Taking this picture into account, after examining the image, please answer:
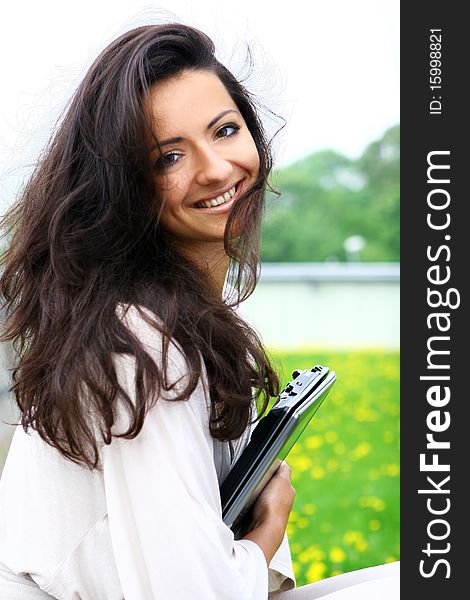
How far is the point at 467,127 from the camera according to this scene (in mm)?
1759

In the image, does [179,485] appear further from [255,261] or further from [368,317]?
[368,317]

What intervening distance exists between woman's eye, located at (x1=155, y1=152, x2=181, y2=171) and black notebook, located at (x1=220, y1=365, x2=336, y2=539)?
418mm

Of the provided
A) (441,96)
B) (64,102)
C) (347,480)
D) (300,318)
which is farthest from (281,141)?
(300,318)

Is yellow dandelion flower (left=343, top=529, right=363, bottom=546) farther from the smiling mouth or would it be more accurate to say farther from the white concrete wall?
the white concrete wall

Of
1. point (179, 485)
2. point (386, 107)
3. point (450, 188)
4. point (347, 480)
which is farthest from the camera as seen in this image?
point (386, 107)

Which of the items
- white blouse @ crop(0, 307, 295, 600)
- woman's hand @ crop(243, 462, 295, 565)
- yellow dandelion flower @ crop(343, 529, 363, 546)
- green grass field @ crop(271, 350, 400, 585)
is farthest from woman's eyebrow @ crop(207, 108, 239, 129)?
yellow dandelion flower @ crop(343, 529, 363, 546)

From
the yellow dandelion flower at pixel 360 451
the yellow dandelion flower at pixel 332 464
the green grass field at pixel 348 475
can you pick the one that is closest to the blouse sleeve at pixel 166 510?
the green grass field at pixel 348 475

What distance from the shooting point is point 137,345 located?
1301 millimetres

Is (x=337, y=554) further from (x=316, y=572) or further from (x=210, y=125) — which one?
(x=210, y=125)

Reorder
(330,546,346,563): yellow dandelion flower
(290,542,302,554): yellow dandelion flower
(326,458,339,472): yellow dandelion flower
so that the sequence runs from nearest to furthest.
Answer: (330,546,346,563): yellow dandelion flower → (290,542,302,554): yellow dandelion flower → (326,458,339,472): yellow dandelion flower

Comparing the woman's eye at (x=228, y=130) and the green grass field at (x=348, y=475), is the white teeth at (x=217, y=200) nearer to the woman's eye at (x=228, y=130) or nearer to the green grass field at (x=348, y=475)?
the woman's eye at (x=228, y=130)

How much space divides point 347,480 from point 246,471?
10.9 feet

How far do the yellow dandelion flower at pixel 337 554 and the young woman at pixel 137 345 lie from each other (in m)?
2.10

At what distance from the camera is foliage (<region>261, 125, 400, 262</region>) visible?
998 centimetres
